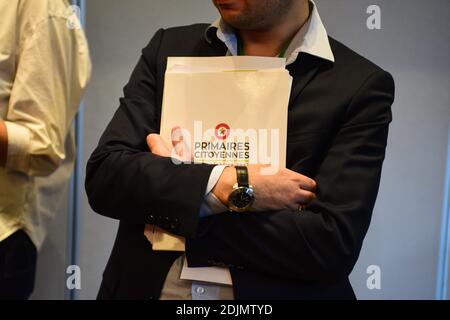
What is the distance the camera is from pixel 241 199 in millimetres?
859

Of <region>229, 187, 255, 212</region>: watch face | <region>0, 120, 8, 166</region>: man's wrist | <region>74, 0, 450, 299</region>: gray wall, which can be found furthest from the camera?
<region>74, 0, 450, 299</region>: gray wall

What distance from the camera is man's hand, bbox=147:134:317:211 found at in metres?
0.87

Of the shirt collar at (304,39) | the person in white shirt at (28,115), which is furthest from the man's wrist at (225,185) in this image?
the person in white shirt at (28,115)

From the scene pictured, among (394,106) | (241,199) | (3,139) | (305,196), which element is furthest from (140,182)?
(394,106)

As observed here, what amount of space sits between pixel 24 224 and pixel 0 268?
0.39 feet

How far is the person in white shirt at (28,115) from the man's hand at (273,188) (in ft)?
1.66

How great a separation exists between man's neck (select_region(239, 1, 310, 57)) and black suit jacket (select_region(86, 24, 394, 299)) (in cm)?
8

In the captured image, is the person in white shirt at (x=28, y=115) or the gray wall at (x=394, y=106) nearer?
the person in white shirt at (x=28, y=115)

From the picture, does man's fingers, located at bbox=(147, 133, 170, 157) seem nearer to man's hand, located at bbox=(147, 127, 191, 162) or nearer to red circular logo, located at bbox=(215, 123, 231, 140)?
man's hand, located at bbox=(147, 127, 191, 162)

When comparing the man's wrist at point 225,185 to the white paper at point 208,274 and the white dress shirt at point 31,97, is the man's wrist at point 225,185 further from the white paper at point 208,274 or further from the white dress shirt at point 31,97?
the white dress shirt at point 31,97

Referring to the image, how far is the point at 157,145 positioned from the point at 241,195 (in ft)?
0.68

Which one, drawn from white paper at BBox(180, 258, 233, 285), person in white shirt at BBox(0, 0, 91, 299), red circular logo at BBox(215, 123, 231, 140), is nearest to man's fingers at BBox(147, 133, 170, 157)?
red circular logo at BBox(215, 123, 231, 140)

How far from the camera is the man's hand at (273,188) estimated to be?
0.87 metres
